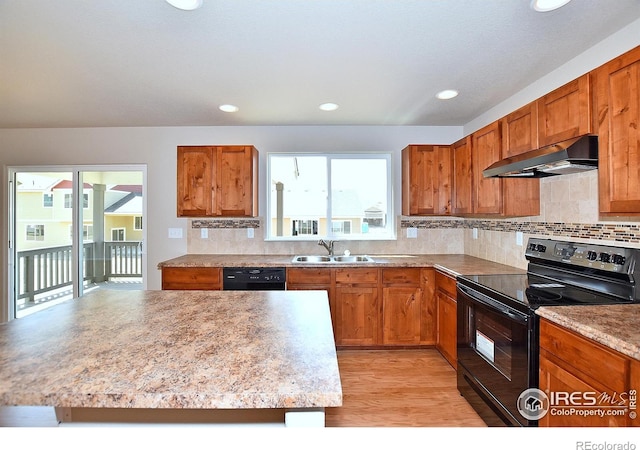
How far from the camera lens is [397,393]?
2477 millimetres

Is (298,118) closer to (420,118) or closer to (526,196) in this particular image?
(420,118)

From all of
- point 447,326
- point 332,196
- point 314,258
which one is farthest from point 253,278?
point 447,326

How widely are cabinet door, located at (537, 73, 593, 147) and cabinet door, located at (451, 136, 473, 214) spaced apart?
975 millimetres

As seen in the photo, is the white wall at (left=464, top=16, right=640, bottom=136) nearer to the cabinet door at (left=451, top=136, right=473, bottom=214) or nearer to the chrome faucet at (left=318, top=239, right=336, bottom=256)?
the cabinet door at (left=451, top=136, right=473, bottom=214)

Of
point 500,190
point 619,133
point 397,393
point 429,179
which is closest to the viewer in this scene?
Answer: point 619,133

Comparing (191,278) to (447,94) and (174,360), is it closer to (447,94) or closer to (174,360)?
(174,360)

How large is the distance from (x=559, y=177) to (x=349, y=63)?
5.84 ft

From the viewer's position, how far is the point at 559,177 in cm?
242

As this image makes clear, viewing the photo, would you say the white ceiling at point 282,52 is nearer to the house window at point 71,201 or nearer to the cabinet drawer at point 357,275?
the house window at point 71,201

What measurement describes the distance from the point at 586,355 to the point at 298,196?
304 cm

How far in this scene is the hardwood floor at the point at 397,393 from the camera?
2139mm

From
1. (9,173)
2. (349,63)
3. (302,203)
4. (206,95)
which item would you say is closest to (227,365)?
(349,63)

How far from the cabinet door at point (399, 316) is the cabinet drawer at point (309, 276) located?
0.59 meters

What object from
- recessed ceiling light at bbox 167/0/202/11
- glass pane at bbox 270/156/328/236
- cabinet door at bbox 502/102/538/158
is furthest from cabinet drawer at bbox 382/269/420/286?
recessed ceiling light at bbox 167/0/202/11
